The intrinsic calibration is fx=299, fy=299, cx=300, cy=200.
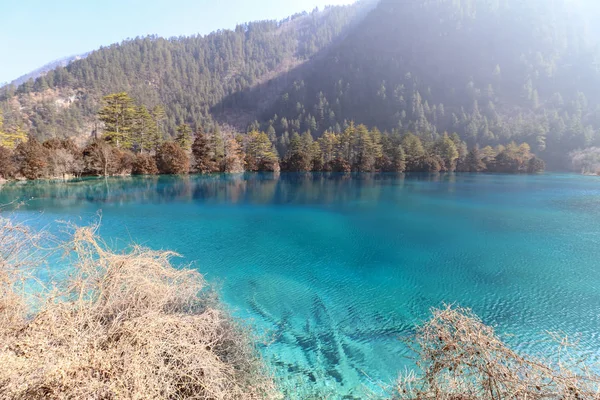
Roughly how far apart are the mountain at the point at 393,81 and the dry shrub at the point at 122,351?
245 ft

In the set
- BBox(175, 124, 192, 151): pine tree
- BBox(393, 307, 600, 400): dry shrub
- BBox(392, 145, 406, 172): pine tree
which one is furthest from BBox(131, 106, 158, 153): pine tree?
BBox(393, 307, 600, 400): dry shrub

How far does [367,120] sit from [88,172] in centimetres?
8732

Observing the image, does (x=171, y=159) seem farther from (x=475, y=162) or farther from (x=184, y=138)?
(x=475, y=162)

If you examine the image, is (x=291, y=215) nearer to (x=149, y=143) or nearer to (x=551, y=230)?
(x=551, y=230)

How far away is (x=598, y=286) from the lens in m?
11.3

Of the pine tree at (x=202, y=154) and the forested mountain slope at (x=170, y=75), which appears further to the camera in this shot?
the forested mountain slope at (x=170, y=75)

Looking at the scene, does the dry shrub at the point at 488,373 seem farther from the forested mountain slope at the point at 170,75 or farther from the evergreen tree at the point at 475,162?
the forested mountain slope at the point at 170,75

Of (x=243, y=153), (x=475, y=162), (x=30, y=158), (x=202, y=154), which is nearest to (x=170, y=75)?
(x=243, y=153)

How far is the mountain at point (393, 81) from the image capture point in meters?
80.0

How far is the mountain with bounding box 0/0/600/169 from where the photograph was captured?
80.0m

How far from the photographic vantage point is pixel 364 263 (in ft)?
44.0

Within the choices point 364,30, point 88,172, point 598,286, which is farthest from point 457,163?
point 364,30

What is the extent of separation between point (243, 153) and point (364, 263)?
191 feet

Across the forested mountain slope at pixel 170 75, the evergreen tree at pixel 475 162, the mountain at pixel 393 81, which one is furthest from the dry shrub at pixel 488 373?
the forested mountain slope at pixel 170 75
